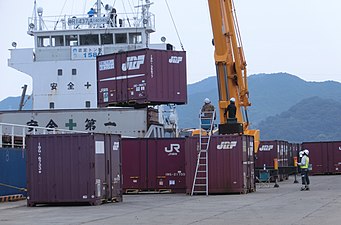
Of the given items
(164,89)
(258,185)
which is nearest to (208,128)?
(164,89)

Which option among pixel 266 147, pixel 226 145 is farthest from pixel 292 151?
pixel 226 145

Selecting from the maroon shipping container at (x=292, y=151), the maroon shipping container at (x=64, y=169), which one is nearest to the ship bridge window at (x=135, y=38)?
the maroon shipping container at (x=292, y=151)

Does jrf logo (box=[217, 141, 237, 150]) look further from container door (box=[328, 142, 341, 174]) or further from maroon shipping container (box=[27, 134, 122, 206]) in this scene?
container door (box=[328, 142, 341, 174])

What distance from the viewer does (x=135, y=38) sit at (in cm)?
4069

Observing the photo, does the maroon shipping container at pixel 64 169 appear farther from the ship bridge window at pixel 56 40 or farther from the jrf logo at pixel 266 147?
the jrf logo at pixel 266 147

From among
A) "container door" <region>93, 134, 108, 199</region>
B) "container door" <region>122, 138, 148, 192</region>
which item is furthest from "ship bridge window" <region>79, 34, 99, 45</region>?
"container door" <region>93, 134, 108, 199</region>

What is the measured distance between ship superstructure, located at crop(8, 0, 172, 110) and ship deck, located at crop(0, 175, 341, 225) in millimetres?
14471

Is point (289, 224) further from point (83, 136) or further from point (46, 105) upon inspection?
point (46, 105)

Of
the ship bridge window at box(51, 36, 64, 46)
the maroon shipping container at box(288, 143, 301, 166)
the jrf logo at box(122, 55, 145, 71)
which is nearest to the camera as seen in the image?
the jrf logo at box(122, 55, 145, 71)

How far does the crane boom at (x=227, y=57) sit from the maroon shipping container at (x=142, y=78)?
340cm

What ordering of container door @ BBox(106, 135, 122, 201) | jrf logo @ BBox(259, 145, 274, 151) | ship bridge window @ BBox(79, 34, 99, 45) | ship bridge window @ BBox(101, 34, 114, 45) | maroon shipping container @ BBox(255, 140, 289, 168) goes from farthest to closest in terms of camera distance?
1. jrf logo @ BBox(259, 145, 274, 151)
2. maroon shipping container @ BBox(255, 140, 289, 168)
3. ship bridge window @ BBox(79, 34, 99, 45)
4. ship bridge window @ BBox(101, 34, 114, 45)
5. container door @ BBox(106, 135, 122, 201)

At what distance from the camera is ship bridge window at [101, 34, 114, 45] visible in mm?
40156

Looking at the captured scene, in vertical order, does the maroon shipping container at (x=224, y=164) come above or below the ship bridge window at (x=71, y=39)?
below

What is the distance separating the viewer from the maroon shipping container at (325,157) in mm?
52906
